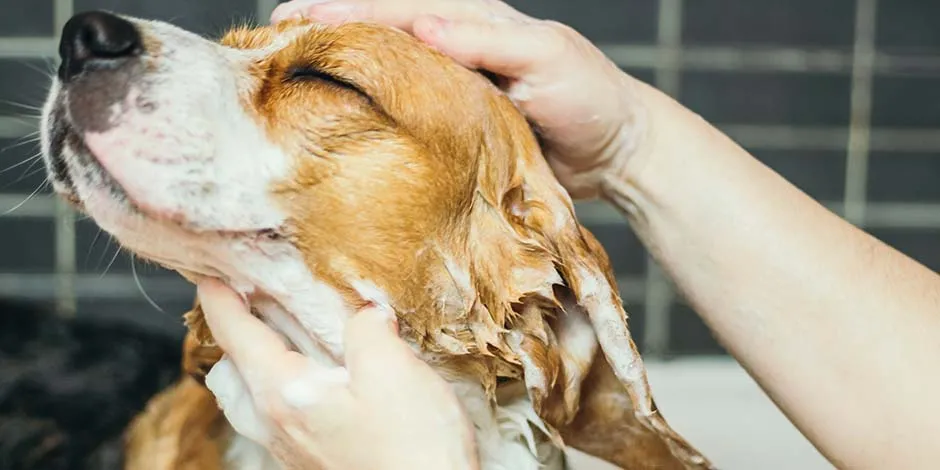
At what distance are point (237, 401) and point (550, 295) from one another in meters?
A: 0.35

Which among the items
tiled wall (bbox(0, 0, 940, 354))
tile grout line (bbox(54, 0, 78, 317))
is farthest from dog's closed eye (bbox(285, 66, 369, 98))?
tile grout line (bbox(54, 0, 78, 317))

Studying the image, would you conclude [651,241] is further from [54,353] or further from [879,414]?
[54,353]

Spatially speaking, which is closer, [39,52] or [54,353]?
[54,353]

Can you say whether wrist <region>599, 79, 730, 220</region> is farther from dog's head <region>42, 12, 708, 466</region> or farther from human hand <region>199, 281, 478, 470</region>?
human hand <region>199, 281, 478, 470</region>

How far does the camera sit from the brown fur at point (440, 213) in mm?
1095

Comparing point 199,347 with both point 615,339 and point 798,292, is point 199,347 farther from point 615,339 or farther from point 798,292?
point 798,292

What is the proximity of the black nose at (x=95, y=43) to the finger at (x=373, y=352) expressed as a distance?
0.35 m

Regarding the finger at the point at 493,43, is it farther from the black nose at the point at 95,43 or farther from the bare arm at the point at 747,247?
the black nose at the point at 95,43

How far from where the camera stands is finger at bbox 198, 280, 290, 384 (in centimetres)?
101

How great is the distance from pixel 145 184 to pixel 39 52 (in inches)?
57.9

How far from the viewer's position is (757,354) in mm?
1265

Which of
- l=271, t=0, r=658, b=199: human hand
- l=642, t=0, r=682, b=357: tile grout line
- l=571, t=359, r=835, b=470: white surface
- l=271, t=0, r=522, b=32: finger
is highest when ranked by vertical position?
l=271, t=0, r=522, b=32: finger

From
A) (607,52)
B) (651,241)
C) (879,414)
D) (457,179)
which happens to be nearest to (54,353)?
(457,179)

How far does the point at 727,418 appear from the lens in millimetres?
2240
